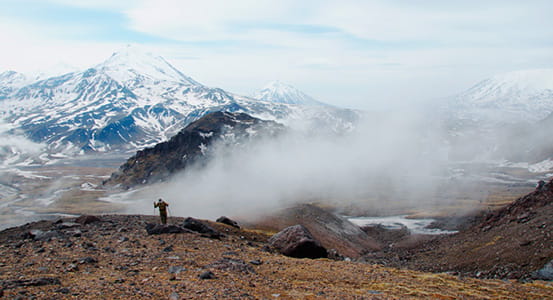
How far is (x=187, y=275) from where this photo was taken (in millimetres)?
18219

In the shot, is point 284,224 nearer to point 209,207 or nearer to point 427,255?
point 427,255

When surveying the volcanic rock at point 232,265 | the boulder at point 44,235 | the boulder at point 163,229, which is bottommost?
the volcanic rock at point 232,265

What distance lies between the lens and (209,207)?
105125 mm

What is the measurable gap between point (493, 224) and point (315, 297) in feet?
127

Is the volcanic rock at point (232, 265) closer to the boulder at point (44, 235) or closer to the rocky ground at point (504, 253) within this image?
the boulder at point (44, 235)

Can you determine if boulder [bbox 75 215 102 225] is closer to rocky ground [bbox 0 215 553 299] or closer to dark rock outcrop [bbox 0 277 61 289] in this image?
rocky ground [bbox 0 215 553 299]

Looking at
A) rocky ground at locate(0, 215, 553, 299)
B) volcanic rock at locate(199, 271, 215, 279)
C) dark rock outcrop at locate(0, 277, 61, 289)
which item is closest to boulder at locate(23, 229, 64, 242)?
rocky ground at locate(0, 215, 553, 299)

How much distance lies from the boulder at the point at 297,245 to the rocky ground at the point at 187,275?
3.48m

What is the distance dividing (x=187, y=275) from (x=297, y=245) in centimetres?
1182

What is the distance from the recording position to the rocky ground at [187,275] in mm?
15836

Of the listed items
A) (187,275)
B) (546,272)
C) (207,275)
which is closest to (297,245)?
(207,275)

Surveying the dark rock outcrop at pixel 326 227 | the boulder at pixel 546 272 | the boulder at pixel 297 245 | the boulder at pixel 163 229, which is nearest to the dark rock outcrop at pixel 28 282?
the boulder at pixel 163 229

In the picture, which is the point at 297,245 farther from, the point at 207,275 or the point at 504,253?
the point at 504,253

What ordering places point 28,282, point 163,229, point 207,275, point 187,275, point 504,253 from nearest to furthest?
1. point 28,282
2. point 207,275
3. point 187,275
4. point 163,229
5. point 504,253
